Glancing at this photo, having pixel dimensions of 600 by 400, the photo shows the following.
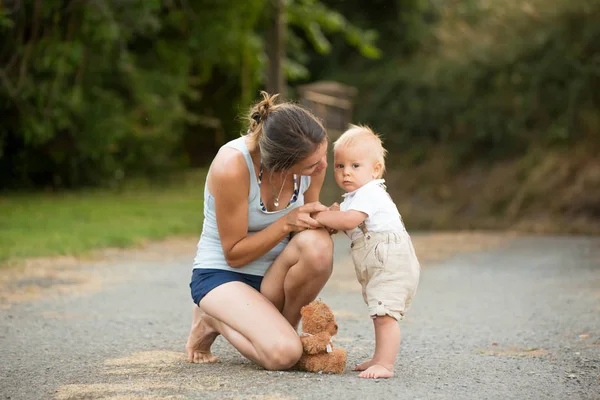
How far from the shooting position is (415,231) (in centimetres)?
1220

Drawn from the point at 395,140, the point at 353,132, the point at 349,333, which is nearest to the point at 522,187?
the point at 395,140

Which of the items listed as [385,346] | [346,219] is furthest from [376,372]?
[346,219]

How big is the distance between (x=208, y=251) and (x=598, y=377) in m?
1.93

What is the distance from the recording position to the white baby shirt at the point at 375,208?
12.9ft

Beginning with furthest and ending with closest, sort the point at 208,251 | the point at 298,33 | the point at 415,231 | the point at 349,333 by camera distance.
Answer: the point at 298,33 → the point at 415,231 → the point at 349,333 → the point at 208,251

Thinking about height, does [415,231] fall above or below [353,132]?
below

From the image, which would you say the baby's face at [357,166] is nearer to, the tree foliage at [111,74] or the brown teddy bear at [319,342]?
the brown teddy bear at [319,342]

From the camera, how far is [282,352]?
3.89 meters

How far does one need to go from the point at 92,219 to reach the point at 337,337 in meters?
6.62

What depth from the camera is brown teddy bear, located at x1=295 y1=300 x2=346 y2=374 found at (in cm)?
390

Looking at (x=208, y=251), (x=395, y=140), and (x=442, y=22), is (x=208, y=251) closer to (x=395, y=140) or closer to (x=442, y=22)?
(x=395, y=140)

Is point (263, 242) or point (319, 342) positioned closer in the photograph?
point (319, 342)

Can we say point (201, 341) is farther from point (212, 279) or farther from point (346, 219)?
point (346, 219)

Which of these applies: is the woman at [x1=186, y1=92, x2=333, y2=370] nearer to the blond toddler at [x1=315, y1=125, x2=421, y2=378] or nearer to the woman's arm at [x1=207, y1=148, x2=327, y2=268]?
the woman's arm at [x1=207, y1=148, x2=327, y2=268]
